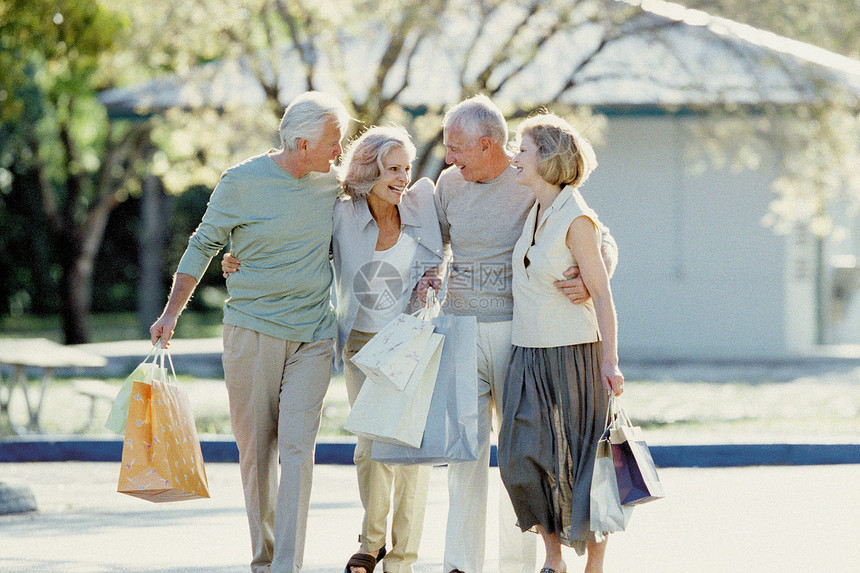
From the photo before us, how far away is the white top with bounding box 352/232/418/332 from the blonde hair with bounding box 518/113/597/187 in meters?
0.81

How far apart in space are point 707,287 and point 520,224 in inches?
511

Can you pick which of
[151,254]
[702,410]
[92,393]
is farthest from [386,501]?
[151,254]

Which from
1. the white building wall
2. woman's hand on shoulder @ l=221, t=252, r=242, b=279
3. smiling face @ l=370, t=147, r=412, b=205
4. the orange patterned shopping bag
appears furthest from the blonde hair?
the white building wall

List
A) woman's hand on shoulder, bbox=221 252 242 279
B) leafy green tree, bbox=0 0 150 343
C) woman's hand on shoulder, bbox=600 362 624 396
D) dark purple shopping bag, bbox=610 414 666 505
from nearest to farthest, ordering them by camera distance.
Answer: dark purple shopping bag, bbox=610 414 666 505 → woman's hand on shoulder, bbox=600 362 624 396 → woman's hand on shoulder, bbox=221 252 242 279 → leafy green tree, bbox=0 0 150 343

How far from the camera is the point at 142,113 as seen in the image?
56.9 feet

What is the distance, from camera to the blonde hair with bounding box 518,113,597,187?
4.80 m

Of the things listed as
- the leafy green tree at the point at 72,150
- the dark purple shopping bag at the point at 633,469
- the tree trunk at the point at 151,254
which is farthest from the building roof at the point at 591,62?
the dark purple shopping bag at the point at 633,469

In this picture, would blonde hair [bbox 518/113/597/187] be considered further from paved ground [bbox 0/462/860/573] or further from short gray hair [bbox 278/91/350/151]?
paved ground [bbox 0/462/860/573]

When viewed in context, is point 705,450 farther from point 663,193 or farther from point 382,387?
point 663,193

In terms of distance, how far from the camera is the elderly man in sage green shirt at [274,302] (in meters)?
4.97

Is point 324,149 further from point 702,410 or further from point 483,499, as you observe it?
point 702,410

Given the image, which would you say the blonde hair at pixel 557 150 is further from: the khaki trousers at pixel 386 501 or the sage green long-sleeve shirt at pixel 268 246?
the khaki trousers at pixel 386 501

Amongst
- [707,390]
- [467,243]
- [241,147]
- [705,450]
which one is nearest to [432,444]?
[467,243]

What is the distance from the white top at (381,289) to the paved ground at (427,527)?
1.26 metres
